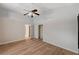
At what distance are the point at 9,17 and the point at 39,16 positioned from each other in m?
0.67

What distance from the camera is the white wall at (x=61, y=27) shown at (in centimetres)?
169

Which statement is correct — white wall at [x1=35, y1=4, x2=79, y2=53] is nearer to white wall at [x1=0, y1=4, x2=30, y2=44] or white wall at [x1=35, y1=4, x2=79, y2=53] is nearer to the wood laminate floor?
the wood laminate floor

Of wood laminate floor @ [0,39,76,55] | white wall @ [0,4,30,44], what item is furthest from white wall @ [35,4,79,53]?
white wall @ [0,4,30,44]

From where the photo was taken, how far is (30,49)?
1.77 metres

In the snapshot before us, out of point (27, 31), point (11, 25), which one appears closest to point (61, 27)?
point (27, 31)

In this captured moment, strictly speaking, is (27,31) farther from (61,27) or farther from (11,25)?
(61,27)

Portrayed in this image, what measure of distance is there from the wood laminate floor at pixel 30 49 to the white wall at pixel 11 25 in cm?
13

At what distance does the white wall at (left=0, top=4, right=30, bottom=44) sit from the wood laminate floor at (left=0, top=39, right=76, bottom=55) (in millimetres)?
126

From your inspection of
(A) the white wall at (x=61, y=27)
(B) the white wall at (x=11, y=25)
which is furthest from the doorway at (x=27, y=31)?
(A) the white wall at (x=61, y=27)

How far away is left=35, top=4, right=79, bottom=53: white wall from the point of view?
169 centimetres

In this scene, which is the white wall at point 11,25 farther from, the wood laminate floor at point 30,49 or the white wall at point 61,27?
the white wall at point 61,27

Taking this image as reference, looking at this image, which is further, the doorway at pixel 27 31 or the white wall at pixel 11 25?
the doorway at pixel 27 31

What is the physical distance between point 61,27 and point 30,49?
33.1 inches
